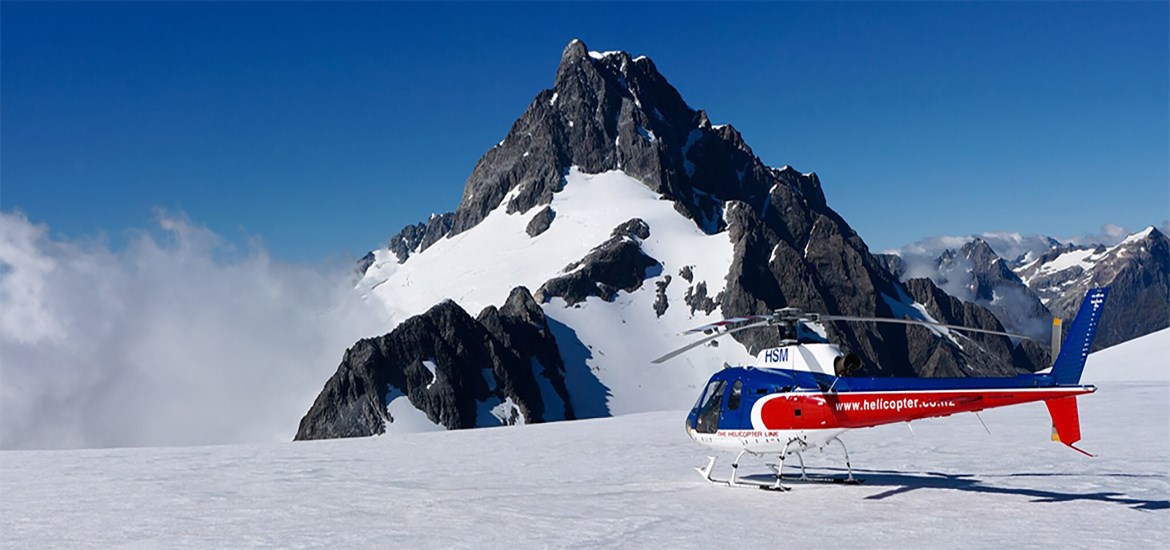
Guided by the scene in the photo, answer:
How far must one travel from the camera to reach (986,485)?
54.9ft

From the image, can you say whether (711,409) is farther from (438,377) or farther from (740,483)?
(438,377)

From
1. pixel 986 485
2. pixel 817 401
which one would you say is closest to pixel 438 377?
pixel 817 401

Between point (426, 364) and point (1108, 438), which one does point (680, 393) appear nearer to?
point (426, 364)

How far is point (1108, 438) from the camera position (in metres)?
22.7

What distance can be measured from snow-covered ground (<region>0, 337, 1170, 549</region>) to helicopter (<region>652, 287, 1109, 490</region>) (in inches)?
43.4

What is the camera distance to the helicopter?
600 inches

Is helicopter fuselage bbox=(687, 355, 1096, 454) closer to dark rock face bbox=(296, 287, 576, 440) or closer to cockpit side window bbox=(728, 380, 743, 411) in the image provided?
cockpit side window bbox=(728, 380, 743, 411)

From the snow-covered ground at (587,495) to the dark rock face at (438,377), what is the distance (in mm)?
117986

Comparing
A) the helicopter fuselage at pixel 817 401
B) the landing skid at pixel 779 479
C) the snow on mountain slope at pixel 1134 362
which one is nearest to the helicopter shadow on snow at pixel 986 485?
the landing skid at pixel 779 479

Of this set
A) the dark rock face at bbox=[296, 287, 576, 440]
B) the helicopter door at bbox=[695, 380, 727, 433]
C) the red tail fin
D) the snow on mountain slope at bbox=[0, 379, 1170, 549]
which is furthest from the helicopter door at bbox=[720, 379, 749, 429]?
the dark rock face at bbox=[296, 287, 576, 440]

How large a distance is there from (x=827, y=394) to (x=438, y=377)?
13896 cm

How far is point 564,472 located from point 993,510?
9258 millimetres

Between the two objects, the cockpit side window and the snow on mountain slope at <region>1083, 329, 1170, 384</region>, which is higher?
the snow on mountain slope at <region>1083, 329, 1170, 384</region>

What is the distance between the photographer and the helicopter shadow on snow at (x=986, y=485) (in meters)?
14.8
